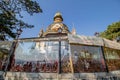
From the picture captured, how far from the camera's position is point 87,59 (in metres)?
10.6

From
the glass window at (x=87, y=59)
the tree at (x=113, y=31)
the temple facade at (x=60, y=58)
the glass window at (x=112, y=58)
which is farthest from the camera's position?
the tree at (x=113, y=31)

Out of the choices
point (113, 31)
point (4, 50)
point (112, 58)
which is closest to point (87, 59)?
point (112, 58)

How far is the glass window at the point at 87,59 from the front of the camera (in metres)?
10.1

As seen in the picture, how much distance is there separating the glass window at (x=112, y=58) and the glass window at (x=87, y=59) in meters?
0.59

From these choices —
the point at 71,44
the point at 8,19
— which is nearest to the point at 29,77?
the point at 71,44

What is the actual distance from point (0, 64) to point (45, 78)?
3.62 metres

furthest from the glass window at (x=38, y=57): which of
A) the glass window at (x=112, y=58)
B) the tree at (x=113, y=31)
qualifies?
the tree at (x=113, y=31)

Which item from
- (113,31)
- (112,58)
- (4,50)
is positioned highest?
(113,31)

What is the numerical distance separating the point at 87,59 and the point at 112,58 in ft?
8.26

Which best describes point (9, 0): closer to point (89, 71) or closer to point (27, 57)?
point (27, 57)

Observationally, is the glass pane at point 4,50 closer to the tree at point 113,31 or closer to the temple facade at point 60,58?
the temple facade at point 60,58

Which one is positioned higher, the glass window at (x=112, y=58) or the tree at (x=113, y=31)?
the tree at (x=113, y=31)

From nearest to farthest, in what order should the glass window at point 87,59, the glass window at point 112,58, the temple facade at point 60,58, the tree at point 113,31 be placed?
the temple facade at point 60,58 < the glass window at point 87,59 < the glass window at point 112,58 < the tree at point 113,31

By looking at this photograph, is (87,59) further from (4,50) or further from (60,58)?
(4,50)
